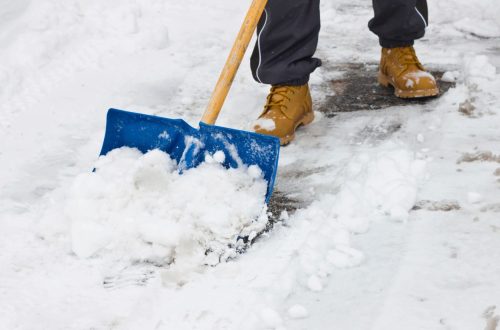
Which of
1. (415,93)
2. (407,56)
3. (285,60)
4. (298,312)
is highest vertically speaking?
(285,60)

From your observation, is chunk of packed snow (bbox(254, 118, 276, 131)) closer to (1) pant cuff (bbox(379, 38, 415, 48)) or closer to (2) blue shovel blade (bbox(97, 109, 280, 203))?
(2) blue shovel blade (bbox(97, 109, 280, 203))

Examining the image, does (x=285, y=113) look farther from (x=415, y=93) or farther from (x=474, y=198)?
(x=474, y=198)

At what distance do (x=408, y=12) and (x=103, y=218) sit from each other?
1754 mm

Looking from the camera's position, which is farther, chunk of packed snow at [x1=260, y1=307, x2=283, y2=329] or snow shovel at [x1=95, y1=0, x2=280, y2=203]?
snow shovel at [x1=95, y1=0, x2=280, y2=203]

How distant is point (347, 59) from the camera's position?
137 inches

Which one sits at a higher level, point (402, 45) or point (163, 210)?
point (402, 45)

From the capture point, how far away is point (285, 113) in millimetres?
2588

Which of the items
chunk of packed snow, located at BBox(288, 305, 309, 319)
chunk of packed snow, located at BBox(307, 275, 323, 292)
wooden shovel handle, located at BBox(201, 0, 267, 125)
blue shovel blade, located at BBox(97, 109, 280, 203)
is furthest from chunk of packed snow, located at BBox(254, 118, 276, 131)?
chunk of packed snow, located at BBox(288, 305, 309, 319)

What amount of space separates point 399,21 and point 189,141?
1.31 meters

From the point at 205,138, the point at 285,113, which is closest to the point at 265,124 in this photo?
the point at 285,113

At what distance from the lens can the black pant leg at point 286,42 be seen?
2.54 metres

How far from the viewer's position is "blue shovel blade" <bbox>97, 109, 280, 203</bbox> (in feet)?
6.73

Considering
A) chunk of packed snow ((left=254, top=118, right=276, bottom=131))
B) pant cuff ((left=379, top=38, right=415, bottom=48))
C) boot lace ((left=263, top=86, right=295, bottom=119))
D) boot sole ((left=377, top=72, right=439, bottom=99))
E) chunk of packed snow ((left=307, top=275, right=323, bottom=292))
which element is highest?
pant cuff ((left=379, top=38, right=415, bottom=48))

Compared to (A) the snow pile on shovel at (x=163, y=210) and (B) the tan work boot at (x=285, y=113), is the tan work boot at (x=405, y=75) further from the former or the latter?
(A) the snow pile on shovel at (x=163, y=210)
